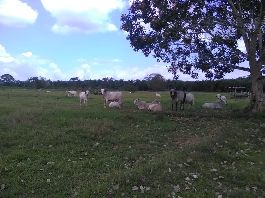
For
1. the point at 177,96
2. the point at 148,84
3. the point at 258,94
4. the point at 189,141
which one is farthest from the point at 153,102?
the point at 148,84

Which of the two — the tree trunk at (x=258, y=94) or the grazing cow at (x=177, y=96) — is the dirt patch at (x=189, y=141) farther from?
the grazing cow at (x=177, y=96)

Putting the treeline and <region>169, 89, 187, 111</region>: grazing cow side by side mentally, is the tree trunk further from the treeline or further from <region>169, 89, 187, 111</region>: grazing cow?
the treeline

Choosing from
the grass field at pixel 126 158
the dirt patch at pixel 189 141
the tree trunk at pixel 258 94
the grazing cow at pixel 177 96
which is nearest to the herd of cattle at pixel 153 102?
the grazing cow at pixel 177 96

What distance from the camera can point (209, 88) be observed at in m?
93.2

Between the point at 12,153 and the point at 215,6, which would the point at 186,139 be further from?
the point at 215,6

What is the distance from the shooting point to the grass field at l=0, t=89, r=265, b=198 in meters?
11.9

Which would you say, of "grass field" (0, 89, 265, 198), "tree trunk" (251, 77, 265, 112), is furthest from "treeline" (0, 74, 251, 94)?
"grass field" (0, 89, 265, 198)

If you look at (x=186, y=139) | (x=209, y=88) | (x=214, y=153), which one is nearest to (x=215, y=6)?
(x=186, y=139)

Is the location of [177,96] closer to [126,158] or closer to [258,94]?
[258,94]

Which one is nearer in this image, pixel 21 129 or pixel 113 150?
pixel 113 150

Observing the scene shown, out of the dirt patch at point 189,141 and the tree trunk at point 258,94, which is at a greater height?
the tree trunk at point 258,94

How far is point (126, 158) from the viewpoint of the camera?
49.7ft

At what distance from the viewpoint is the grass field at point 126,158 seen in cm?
1191

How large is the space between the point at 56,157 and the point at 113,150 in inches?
92.4
